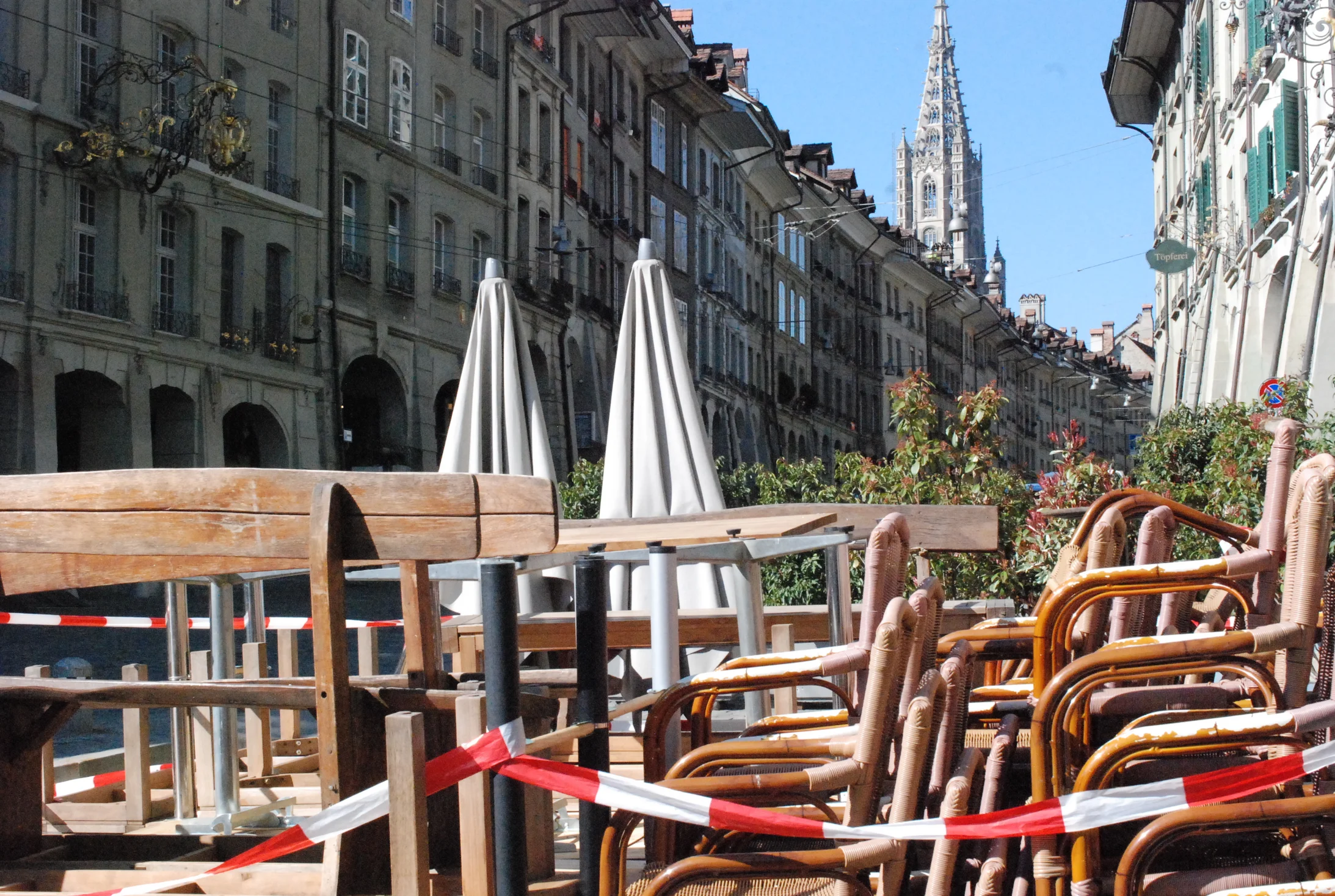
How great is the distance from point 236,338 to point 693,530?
20846 mm

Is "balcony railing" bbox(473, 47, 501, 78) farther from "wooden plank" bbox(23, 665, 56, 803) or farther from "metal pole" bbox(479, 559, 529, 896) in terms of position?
"metal pole" bbox(479, 559, 529, 896)

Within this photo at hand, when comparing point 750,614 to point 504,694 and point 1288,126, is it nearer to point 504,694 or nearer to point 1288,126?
point 504,694

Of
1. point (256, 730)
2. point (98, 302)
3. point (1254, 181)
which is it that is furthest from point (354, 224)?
point (256, 730)

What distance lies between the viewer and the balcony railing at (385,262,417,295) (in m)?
28.7

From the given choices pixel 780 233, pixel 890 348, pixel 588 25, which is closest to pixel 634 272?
pixel 588 25

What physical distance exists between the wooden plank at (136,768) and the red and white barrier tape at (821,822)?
2395 mm

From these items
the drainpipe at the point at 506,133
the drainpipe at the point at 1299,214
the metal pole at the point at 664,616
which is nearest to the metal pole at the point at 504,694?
the metal pole at the point at 664,616

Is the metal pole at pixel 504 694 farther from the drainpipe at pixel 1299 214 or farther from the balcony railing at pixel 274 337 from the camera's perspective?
the balcony railing at pixel 274 337

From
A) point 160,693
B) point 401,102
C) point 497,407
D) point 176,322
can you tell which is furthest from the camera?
point 401,102

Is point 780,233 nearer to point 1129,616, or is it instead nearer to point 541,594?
point 541,594

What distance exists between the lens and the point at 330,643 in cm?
311

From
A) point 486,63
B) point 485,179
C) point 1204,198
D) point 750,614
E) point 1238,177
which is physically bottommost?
point 750,614

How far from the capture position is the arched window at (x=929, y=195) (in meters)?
142

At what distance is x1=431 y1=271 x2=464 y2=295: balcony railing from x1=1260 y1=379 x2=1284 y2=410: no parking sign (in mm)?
17631
